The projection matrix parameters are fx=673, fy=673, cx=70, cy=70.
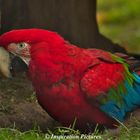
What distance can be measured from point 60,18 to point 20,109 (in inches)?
51.4

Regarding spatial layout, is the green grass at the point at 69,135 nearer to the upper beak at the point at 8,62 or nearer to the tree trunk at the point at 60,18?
the upper beak at the point at 8,62

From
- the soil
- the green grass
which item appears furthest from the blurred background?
the green grass

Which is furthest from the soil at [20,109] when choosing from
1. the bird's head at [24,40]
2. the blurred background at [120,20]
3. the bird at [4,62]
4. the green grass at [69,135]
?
the blurred background at [120,20]

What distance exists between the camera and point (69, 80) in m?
4.97

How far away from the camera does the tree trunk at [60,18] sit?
20.5ft

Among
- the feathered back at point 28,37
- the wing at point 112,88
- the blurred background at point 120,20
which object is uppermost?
the feathered back at point 28,37

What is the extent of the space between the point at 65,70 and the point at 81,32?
181 centimetres

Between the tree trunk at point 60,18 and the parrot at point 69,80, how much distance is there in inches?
48.7

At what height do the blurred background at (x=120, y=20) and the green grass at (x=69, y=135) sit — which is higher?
the green grass at (x=69, y=135)

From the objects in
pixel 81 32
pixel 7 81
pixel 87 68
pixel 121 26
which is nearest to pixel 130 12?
pixel 121 26

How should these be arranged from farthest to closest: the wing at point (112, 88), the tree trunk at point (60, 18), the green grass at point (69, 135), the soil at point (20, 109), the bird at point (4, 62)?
the tree trunk at point (60, 18)
the soil at point (20, 109)
the bird at point (4, 62)
the wing at point (112, 88)
the green grass at point (69, 135)

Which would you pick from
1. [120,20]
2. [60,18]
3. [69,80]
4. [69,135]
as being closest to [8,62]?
[69,80]

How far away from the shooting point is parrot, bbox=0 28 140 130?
495 centimetres

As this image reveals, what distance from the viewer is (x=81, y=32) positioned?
675cm
